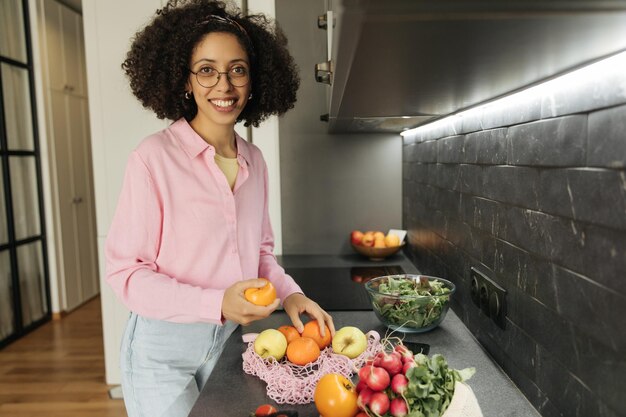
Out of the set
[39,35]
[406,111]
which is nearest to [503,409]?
[406,111]

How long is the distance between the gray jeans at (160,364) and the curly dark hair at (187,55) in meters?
0.62

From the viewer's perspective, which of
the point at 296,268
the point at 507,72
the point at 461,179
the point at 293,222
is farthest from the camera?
the point at 293,222

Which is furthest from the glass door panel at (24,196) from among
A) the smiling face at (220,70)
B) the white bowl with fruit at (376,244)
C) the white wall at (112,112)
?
the smiling face at (220,70)

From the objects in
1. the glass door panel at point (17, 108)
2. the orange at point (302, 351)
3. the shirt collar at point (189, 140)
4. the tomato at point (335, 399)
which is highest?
the glass door panel at point (17, 108)

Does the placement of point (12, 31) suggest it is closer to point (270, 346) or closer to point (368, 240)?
point (368, 240)

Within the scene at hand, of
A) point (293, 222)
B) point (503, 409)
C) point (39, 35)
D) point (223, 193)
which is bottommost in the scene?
point (503, 409)

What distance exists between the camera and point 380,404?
0.73m

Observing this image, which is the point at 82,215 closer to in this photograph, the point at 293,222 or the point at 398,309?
the point at 293,222

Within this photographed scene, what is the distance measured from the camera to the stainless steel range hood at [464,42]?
0.43m

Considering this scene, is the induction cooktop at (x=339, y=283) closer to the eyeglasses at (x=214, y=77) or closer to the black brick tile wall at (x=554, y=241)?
the black brick tile wall at (x=554, y=241)

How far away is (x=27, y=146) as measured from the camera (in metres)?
3.80

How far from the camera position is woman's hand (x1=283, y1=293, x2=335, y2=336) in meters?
1.20

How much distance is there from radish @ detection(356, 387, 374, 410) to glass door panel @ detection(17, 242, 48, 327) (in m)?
3.69

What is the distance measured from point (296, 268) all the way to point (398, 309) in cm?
85
